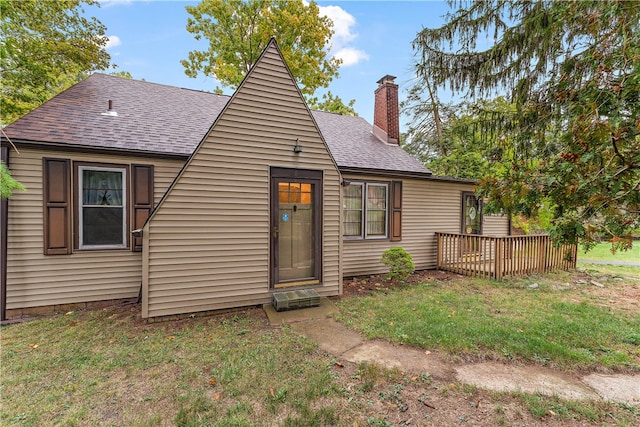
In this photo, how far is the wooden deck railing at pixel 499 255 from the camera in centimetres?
718

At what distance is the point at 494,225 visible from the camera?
9.84 metres

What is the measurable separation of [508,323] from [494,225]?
6653 millimetres

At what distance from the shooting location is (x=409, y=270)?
682cm

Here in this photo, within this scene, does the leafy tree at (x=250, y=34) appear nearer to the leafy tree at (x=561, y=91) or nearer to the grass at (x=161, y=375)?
the leafy tree at (x=561, y=91)

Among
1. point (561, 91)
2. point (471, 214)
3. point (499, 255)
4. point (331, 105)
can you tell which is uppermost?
point (331, 105)

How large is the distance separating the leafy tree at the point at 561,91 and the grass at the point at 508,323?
1.87 meters

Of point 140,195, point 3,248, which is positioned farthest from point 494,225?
point 3,248

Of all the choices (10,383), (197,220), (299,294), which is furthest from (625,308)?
(10,383)

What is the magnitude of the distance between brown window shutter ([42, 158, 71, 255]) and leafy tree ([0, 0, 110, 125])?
192 inches

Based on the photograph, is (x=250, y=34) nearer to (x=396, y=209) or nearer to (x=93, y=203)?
(x=396, y=209)

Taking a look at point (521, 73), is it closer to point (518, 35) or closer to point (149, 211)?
point (518, 35)

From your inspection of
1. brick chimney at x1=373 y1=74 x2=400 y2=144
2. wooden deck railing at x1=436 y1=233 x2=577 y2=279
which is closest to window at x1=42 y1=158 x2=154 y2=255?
brick chimney at x1=373 y1=74 x2=400 y2=144

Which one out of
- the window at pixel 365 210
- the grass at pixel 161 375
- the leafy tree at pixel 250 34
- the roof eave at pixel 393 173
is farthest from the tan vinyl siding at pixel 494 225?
the leafy tree at pixel 250 34

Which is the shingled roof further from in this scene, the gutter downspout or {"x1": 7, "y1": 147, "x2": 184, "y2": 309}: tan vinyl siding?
the gutter downspout
